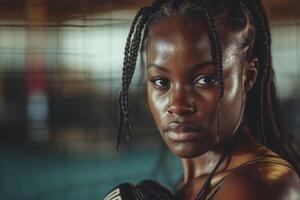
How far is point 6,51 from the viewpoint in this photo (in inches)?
110

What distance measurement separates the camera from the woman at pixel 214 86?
724mm

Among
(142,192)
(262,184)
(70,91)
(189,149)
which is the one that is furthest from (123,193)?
(70,91)

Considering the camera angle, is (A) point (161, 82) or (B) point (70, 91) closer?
(A) point (161, 82)

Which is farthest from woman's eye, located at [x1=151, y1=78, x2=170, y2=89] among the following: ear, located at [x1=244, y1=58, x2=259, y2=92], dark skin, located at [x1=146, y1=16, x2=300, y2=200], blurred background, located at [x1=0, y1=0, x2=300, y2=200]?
blurred background, located at [x1=0, y1=0, x2=300, y2=200]

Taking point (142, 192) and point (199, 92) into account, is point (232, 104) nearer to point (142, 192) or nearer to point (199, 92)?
point (199, 92)

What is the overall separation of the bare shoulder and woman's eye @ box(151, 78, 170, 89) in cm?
15

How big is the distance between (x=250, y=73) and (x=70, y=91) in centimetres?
199

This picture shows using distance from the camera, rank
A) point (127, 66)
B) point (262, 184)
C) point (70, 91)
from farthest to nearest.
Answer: point (70, 91) < point (127, 66) < point (262, 184)

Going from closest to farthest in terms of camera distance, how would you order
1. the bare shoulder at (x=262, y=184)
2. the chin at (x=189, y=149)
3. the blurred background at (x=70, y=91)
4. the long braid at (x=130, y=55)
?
1. the bare shoulder at (x=262, y=184)
2. the chin at (x=189, y=149)
3. the long braid at (x=130, y=55)
4. the blurred background at (x=70, y=91)

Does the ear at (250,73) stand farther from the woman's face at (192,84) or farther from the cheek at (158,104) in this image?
the cheek at (158,104)

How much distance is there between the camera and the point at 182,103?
2.46ft

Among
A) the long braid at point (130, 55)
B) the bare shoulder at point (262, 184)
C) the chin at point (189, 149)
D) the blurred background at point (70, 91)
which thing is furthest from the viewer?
the blurred background at point (70, 91)

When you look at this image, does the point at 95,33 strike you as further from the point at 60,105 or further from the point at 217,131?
the point at 217,131

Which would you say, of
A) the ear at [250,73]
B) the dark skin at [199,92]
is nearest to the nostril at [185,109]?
the dark skin at [199,92]
